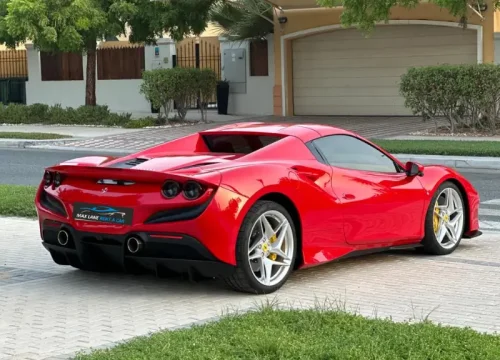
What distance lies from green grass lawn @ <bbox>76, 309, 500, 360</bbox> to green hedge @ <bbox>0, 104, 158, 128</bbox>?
856 inches

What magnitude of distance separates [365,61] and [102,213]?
21190mm

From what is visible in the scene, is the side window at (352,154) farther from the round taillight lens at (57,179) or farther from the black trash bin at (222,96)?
the black trash bin at (222,96)

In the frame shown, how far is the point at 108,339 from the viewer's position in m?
6.06

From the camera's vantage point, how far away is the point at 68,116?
95.0 ft

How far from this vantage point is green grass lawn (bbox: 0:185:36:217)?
11546 millimetres

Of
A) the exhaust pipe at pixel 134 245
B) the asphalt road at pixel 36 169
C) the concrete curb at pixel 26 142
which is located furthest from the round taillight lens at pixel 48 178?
the concrete curb at pixel 26 142

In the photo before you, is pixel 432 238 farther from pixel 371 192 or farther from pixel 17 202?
pixel 17 202

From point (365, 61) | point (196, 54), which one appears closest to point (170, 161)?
point (365, 61)

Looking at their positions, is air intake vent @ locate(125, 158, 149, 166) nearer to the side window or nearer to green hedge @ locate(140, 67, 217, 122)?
the side window

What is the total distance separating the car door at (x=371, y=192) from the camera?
798cm

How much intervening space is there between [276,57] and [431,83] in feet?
29.0

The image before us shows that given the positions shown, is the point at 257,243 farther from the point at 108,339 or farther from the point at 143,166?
the point at 108,339

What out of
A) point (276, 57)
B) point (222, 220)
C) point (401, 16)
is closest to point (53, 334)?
point (222, 220)

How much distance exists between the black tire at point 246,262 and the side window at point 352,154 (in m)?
1.05
